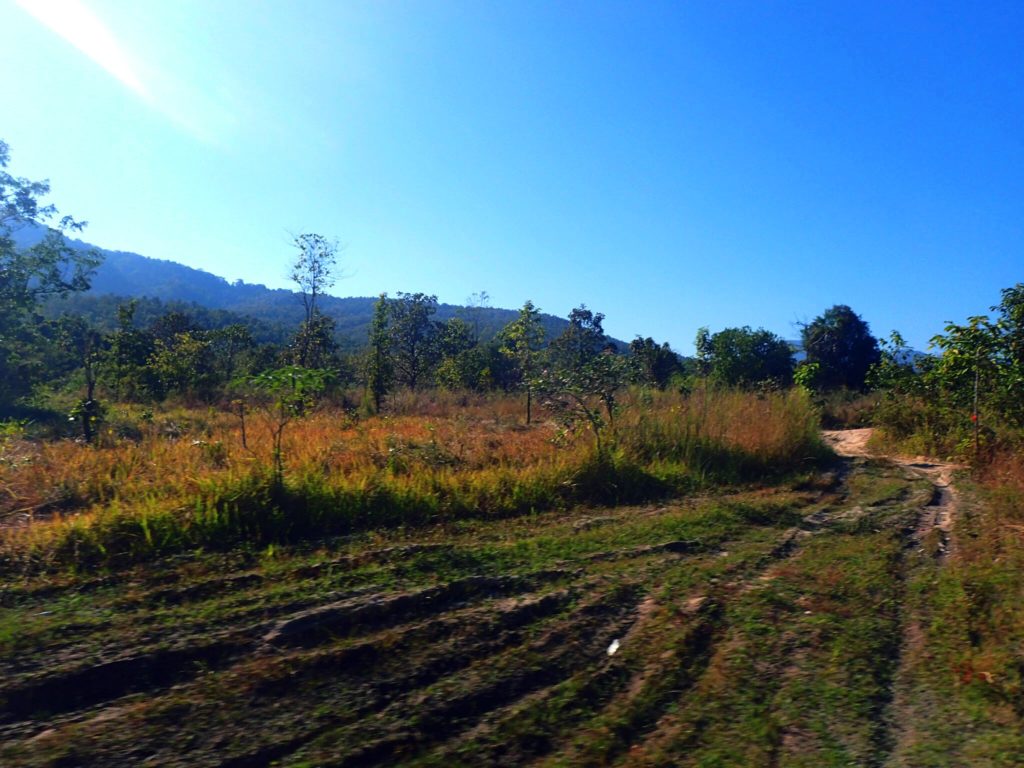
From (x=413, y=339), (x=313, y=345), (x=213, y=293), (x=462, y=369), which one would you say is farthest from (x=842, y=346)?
(x=213, y=293)

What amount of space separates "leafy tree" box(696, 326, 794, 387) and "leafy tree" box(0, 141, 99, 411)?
18.5m

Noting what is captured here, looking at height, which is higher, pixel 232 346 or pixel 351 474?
pixel 232 346

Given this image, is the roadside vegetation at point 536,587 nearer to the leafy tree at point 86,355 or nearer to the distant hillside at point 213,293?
the leafy tree at point 86,355

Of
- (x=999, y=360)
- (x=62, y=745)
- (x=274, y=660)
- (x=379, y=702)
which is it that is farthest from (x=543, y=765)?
(x=999, y=360)

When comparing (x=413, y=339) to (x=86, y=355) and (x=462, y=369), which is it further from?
(x=86, y=355)

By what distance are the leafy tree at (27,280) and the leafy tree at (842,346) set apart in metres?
23.4

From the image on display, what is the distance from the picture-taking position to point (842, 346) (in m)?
25.4

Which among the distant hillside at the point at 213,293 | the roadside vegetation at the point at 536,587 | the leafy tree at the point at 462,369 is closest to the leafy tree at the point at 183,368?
the roadside vegetation at the point at 536,587

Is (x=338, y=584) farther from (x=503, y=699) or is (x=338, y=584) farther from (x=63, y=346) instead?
(x=63, y=346)

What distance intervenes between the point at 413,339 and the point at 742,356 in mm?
12145

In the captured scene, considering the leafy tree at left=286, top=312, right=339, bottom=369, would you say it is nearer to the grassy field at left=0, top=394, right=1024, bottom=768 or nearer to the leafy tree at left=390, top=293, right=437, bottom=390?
the leafy tree at left=390, top=293, right=437, bottom=390

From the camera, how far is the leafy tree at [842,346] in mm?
25188

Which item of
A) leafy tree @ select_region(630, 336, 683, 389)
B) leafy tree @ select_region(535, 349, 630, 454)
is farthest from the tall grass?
leafy tree @ select_region(630, 336, 683, 389)

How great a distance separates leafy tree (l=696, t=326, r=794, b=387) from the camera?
21.9 metres
